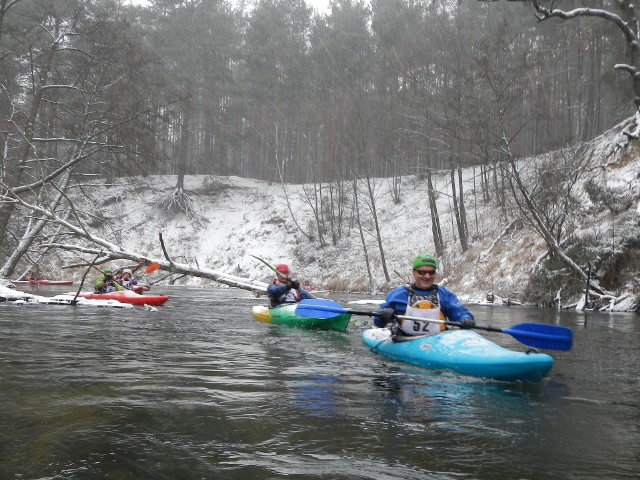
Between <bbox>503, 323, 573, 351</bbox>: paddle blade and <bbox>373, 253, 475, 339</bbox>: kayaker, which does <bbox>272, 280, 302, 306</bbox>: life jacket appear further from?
<bbox>503, 323, 573, 351</bbox>: paddle blade

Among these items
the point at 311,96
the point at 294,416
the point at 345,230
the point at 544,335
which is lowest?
the point at 294,416

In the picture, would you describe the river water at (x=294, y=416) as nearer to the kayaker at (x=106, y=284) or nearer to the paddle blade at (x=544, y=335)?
the paddle blade at (x=544, y=335)

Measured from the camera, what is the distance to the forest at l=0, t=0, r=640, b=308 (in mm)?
14656

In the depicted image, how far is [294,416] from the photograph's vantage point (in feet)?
11.7

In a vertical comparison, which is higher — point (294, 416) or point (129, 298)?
point (129, 298)

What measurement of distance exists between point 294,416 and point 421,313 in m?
2.78

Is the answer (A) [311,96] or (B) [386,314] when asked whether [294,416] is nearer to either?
(B) [386,314]

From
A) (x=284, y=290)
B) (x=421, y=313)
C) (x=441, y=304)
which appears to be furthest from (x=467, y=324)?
(x=284, y=290)

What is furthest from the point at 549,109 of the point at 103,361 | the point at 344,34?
the point at 103,361

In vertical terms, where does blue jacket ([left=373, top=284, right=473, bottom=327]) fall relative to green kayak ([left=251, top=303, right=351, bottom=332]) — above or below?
above

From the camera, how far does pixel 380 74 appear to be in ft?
100

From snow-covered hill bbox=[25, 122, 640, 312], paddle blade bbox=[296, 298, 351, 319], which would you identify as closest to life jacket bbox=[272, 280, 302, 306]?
paddle blade bbox=[296, 298, 351, 319]

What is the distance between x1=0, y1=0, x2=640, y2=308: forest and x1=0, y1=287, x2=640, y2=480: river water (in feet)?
21.2

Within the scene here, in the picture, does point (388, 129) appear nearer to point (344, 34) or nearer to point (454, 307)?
point (344, 34)
